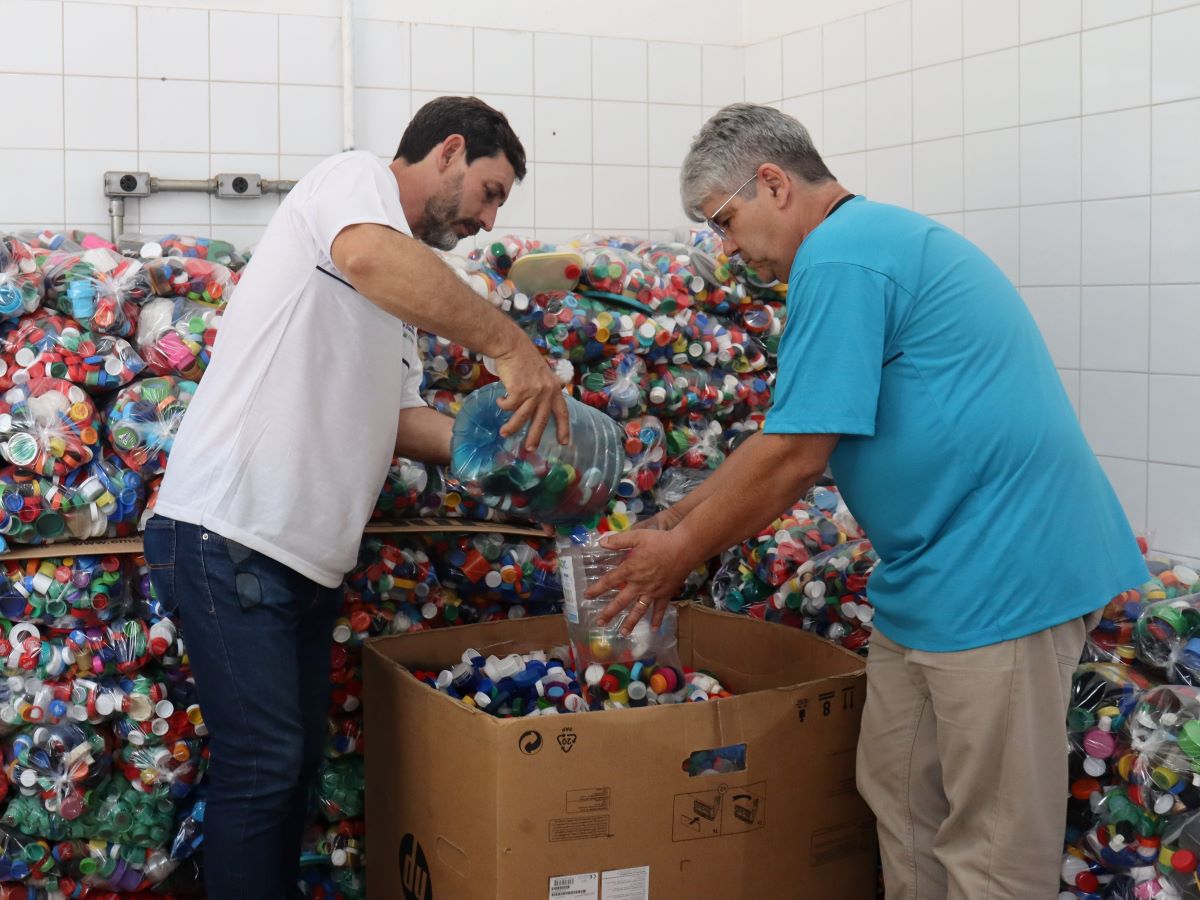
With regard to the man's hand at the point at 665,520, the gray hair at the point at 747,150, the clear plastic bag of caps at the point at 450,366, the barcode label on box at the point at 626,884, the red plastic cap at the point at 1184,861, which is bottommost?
the barcode label on box at the point at 626,884

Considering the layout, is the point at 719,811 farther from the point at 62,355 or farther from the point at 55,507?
the point at 62,355

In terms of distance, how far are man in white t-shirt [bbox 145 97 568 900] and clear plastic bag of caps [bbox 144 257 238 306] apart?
0.48 meters

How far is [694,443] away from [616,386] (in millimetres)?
272

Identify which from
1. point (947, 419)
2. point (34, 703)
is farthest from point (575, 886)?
point (34, 703)

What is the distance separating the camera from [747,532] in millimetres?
1995

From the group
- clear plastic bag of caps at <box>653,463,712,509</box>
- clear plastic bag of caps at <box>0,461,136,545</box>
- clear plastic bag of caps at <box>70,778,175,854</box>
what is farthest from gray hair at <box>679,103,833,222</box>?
clear plastic bag of caps at <box>70,778,175,854</box>

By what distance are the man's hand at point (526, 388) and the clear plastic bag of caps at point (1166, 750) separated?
3.71 feet

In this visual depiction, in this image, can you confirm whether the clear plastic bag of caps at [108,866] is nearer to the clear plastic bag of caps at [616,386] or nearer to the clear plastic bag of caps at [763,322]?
the clear plastic bag of caps at [616,386]

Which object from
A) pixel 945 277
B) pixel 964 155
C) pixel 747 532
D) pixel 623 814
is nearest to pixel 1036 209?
pixel 964 155

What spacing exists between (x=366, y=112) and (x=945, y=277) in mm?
2324

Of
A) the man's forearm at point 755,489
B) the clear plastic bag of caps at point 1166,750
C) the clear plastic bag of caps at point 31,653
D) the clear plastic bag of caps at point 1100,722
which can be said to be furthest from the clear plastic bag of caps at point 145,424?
the clear plastic bag of caps at point 1166,750

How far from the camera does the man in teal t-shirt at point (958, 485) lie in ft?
6.06

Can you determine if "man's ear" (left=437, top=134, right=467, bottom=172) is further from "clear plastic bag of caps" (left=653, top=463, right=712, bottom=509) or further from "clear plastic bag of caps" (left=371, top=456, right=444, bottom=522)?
"clear plastic bag of caps" (left=653, top=463, right=712, bottom=509)

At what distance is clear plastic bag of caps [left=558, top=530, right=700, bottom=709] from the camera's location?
7.69 ft
